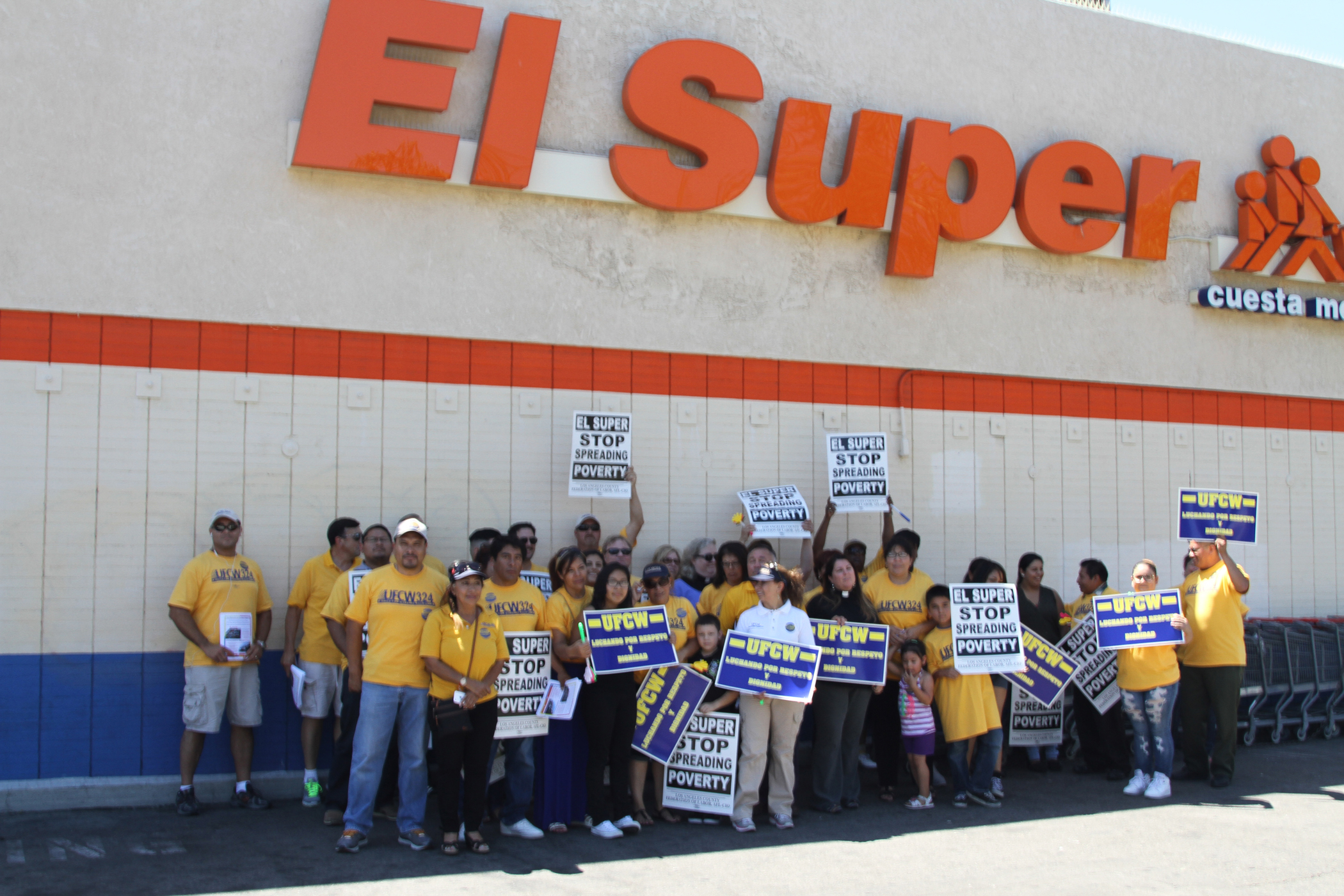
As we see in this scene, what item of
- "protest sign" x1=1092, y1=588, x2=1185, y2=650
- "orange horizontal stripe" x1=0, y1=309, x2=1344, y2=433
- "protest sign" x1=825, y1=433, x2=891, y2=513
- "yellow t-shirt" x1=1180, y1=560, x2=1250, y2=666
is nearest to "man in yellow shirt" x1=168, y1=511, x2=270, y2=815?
"orange horizontal stripe" x1=0, y1=309, x2=1344, y2=433

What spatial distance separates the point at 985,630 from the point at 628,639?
320cm

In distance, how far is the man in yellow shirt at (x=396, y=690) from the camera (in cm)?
777

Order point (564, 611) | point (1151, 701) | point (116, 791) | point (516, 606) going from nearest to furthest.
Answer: point (516, 606)
point (564, 611)
point (116, 791)
point (1151, 701)

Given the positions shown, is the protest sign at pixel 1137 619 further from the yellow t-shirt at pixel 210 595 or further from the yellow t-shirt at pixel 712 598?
the yellow t-shirt at pixel 210 595

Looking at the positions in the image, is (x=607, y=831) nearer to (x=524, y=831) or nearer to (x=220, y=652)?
(x=524, y=831)

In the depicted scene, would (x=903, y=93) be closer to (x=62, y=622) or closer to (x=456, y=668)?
(x=456, y=668)

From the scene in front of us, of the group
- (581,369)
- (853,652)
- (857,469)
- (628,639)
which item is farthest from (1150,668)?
(581,369)

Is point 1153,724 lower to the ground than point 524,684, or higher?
lower

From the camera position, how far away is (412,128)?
10.3 meters

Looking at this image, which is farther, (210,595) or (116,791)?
(116,791)

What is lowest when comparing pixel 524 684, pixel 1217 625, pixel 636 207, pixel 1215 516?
pixel 524 684

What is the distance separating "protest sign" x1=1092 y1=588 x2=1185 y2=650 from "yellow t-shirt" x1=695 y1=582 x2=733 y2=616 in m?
3.34

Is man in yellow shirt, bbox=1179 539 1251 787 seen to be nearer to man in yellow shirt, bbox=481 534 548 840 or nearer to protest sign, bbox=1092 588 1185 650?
protest sign, bbox=1092 588 1185 650

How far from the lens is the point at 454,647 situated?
7719 millimetres
